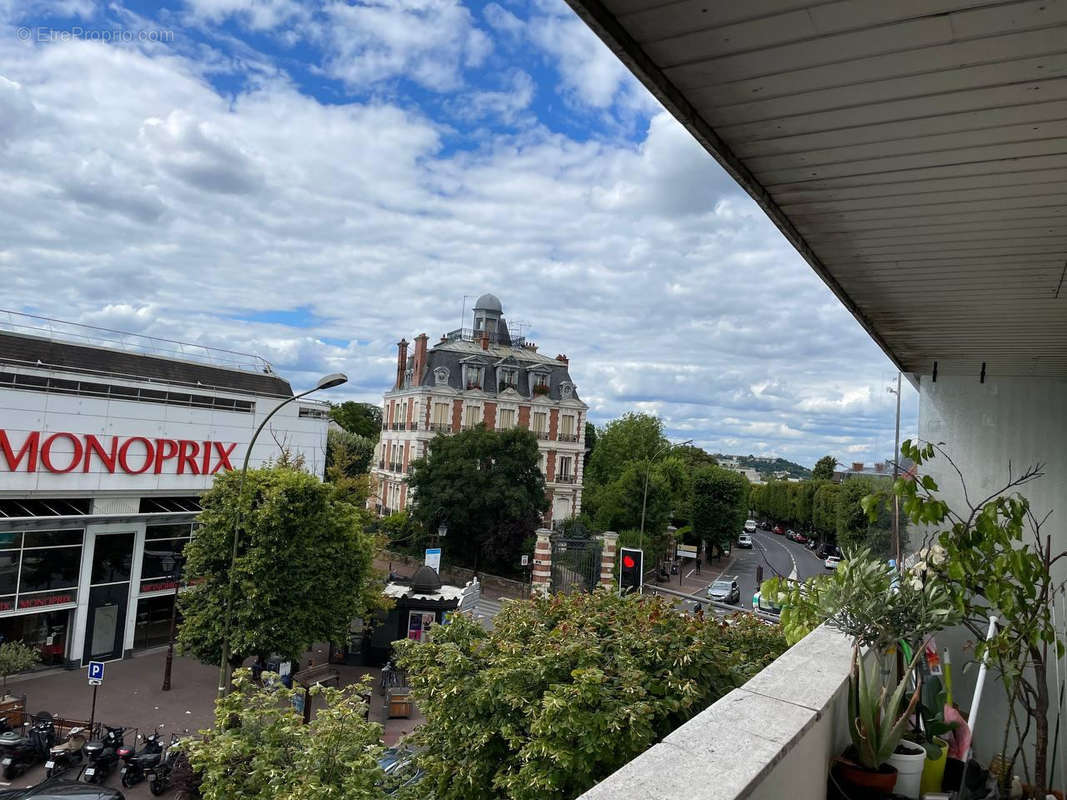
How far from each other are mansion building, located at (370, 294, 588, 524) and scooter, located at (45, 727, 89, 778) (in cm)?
2762

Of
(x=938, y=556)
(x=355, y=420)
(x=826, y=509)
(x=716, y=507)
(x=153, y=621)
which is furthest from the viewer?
(x=355, y=420)

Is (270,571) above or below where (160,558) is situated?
above

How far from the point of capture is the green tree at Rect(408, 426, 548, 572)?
33281 mm

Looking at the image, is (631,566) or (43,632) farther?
(43,632)

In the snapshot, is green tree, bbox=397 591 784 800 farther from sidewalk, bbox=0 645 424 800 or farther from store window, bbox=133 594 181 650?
store window, bbox=133 594 181 650

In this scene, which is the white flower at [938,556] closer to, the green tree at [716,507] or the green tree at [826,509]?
the green tree at [716,507]

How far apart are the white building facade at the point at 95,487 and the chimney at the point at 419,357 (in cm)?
1821

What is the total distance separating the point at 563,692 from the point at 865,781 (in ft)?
8.75

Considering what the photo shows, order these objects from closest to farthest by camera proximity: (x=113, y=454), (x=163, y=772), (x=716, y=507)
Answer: (x=163, y=772) → (x=113, y=454) → (x=716, y=507)

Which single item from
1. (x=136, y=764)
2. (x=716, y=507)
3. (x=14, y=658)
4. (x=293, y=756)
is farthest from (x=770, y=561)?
(x=293, y=756)

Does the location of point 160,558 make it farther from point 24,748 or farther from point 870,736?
point 870,736

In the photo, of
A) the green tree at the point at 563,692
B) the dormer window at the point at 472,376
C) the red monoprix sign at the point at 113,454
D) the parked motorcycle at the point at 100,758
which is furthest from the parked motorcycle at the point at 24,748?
the dormer window at the point at 472,376

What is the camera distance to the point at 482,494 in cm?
3325

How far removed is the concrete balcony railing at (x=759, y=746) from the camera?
2105mm
